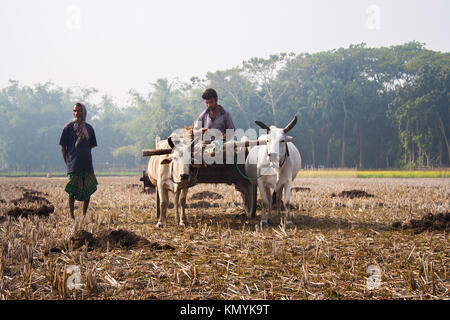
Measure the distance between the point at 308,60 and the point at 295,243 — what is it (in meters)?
46.9

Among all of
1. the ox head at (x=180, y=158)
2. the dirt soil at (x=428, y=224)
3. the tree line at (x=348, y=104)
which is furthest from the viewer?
the tree line at (x=348, y=104)

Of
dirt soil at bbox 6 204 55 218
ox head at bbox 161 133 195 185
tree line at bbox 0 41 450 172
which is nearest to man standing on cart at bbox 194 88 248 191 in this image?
ox head at bbox 161 133 195 185

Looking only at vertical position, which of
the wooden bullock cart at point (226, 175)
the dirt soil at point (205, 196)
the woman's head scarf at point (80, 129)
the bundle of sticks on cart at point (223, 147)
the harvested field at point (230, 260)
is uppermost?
the woman's head scarf at point (80, 129)

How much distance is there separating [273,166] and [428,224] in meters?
2.40

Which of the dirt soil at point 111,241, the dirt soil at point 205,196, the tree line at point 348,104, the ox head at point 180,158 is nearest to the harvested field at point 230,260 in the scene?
the dirt soil at point 111,241

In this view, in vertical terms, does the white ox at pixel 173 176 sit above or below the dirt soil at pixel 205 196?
above

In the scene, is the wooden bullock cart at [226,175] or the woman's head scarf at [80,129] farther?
the woman's head scarf at [80,129]

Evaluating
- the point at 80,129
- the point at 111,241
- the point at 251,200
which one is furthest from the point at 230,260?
the point at 80,129

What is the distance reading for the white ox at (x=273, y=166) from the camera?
601 centimetres

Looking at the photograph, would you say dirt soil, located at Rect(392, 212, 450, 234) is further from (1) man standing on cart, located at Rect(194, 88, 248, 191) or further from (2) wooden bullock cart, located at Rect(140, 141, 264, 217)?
(1) man standing on cart, located at Rect(194, 88, 248, 191)

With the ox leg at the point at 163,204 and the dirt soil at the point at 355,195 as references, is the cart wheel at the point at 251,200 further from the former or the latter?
the dirt soil at the point at 355,195

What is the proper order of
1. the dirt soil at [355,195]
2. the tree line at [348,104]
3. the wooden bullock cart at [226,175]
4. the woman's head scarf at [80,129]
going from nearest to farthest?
the wooden bullock cart at [226,175]
the woman's head scarf at [80,129]
the dirt soil at [355,195]
the tree line at [348,104]

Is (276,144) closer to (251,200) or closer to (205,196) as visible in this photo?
(251,200)

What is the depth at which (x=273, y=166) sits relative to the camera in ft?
20.1
